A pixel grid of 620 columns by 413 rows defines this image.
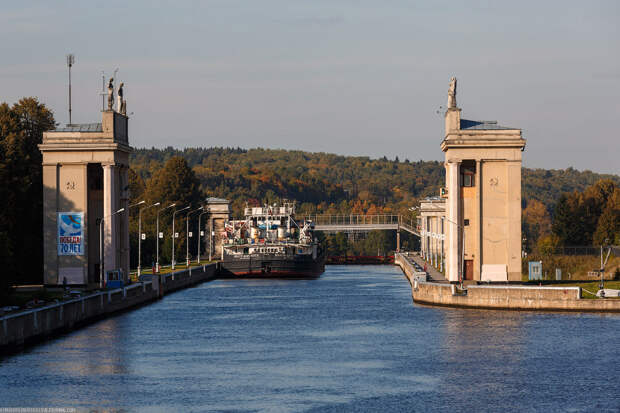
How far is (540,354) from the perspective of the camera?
5838cm

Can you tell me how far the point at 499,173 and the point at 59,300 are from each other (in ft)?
131

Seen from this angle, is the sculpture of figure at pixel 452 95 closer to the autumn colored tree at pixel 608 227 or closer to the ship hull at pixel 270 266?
the ship hull at pixel 270 266

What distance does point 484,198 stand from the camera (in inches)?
3696

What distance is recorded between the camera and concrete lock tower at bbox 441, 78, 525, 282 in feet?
305

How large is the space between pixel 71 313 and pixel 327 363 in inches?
838

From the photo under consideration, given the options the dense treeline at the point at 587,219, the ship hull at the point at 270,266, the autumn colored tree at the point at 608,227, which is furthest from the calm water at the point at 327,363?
the dense treeline at the point at 587,219

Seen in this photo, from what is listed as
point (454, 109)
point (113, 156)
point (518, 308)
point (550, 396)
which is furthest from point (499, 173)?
point (550, 396)

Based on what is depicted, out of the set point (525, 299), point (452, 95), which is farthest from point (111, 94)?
point (525, 299)

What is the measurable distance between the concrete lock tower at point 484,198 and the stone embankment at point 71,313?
27800 millimetres

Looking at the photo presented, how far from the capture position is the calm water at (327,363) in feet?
149

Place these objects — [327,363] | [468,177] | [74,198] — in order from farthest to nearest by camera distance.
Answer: [468,177]
[74,198]
[327,363]

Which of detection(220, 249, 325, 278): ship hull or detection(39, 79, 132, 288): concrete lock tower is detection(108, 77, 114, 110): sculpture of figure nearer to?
detection(39, 79, 132, 288): concrete lock tower

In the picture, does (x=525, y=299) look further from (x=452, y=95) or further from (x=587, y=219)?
(x=587, y=219)

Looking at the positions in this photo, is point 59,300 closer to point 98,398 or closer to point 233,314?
point 233,314
